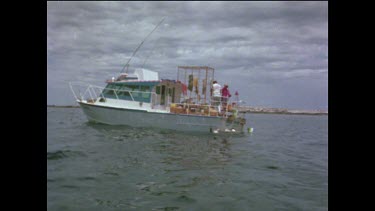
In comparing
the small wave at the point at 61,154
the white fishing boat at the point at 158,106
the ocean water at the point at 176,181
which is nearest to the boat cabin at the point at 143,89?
the white fishing boat at the point at 158,106

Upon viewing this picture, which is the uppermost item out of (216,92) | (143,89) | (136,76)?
(136,76)

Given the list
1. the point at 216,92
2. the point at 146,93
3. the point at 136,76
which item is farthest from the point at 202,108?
the point at 136,76

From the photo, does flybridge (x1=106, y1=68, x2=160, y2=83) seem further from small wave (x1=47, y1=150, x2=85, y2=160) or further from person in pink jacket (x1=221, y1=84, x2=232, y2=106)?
small wave (x1=47, y1=150, x2=85, y2=160)

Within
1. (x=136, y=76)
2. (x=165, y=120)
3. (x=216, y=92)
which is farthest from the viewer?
(x=136, y=76)

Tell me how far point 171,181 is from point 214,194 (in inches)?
41.5

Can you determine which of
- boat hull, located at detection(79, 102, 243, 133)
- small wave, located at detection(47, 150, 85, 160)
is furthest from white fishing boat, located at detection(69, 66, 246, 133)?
small wave, located at detection(47, 150, 85, 160)

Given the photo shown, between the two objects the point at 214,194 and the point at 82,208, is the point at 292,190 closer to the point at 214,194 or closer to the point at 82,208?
the point at 214,194

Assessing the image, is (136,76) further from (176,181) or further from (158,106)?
(176,181)
